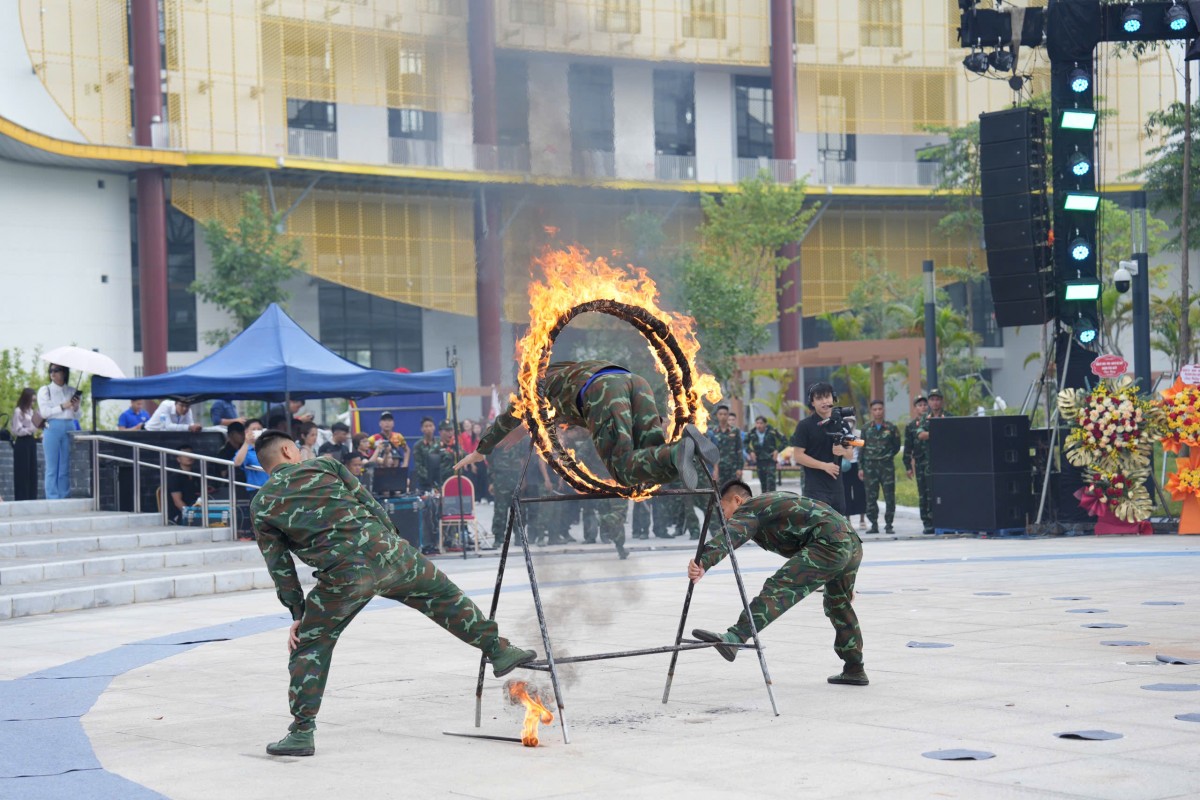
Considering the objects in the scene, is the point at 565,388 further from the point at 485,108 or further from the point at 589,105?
the point at 485,108

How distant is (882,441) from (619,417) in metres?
13.4

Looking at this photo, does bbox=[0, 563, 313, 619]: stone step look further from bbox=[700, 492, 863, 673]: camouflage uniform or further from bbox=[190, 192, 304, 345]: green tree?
bbox=[190, 192, 304, 345]: green tree

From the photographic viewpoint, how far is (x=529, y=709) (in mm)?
6953

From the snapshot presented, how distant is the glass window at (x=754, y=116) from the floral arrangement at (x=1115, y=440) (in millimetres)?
29462

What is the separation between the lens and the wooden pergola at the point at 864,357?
31.3m

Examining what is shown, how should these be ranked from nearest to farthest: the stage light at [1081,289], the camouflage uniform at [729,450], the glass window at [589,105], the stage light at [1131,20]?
the glass window at [589,105]
the stage light at [1131,20]
the stage light at [1081,289]
the camouflage uniform at [729,450]

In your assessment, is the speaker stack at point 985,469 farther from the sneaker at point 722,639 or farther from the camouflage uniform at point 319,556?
the camouflage uniform at point 319,556

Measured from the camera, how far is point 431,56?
1341cm

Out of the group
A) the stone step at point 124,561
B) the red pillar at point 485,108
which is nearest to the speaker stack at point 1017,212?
the red pillar at point 485,108

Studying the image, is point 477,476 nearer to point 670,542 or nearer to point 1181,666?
point 670,542

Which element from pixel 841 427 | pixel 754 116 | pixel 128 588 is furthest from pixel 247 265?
pixel 841 427

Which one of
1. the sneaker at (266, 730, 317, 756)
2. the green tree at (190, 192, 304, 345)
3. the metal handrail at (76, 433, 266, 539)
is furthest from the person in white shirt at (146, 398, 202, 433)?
the green tree at (190, 192, 304, 345)

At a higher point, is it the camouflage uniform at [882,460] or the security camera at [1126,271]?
the security camera at [1126,271]

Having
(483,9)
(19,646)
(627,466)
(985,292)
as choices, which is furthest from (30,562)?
(985,292)
